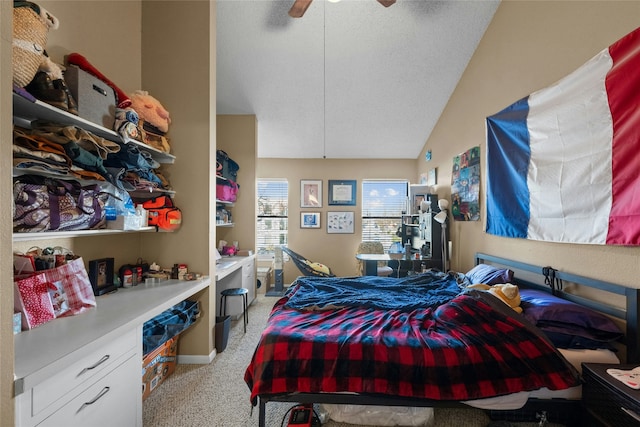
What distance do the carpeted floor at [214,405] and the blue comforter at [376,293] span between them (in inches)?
27.0

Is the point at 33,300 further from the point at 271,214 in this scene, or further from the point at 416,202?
the point at 416,202

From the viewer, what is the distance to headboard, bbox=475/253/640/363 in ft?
4.37

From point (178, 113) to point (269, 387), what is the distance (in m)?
2.23

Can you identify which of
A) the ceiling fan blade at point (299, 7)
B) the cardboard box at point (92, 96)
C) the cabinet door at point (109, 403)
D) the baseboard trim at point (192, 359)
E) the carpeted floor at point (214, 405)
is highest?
the ceiling fan blade at point (299, 7)

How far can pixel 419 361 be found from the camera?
1374mm

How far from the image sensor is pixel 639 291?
1.30 metres

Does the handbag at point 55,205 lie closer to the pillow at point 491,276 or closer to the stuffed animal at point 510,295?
the stuffed animal at point 510,295

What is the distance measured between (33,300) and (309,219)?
3.88m

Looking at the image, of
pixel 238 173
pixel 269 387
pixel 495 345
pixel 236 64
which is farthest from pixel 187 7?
pixel 495 345

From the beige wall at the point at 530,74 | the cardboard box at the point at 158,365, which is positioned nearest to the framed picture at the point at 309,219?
the beige wall at the point at 530,74

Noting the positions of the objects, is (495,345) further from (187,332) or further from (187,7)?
(187,7)

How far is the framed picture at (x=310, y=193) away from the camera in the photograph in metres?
4.92

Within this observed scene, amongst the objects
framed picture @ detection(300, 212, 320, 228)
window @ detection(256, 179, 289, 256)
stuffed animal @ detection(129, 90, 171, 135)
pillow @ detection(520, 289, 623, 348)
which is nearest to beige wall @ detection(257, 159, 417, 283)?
framed picture @ detection(300, 212, 320, 228)

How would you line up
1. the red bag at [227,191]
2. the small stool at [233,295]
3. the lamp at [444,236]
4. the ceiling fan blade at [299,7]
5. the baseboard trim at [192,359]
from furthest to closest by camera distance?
1. the lamp at [444,236]
2. the red bag at [227,191]
3. the small stool at [233,295]
4. the baseboard trim at [192,359]
5. the ceiling fan blade at [299,7]
